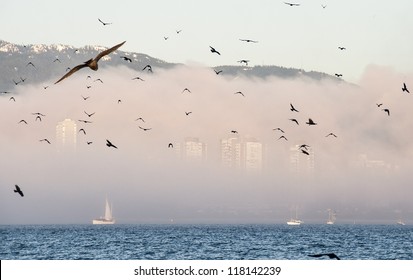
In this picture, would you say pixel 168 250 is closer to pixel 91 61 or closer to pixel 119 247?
pixel 119 247

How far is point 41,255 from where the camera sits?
472 ft

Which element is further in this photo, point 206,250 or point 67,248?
point 67,248

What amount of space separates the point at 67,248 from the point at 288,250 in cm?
3365

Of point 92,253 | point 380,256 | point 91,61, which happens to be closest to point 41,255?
point 92,253

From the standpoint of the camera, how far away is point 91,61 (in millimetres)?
39344

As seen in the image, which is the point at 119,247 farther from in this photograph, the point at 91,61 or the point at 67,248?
the point at 91,61
